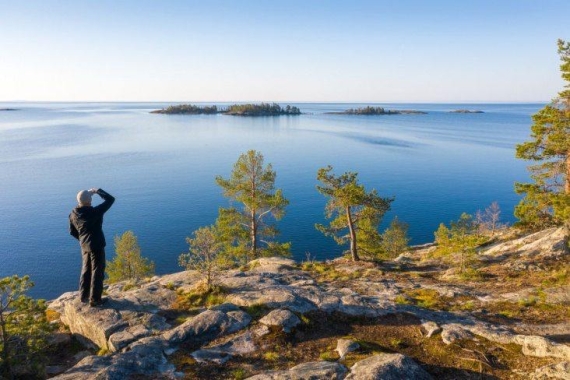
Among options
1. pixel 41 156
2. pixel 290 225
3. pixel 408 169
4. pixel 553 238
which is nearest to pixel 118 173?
pixel 41 156

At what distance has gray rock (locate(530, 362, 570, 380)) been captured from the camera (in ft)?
27.4

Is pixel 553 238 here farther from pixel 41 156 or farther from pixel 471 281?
pixel 41 156

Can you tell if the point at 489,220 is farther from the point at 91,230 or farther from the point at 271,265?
the point at 91,230

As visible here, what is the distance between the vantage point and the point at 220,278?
17875 mm

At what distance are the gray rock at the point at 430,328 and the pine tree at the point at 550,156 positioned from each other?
44.2 ft

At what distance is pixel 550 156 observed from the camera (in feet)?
76.4

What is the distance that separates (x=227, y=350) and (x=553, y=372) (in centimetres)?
844

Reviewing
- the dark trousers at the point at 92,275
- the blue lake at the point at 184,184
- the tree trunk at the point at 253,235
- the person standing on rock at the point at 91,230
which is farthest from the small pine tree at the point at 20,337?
the blue lake at the point at 184,184

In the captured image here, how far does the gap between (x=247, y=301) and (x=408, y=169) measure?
88.5 metres

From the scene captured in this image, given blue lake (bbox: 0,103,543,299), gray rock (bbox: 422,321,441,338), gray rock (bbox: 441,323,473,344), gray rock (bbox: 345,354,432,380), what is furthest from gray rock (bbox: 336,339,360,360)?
blue lake (bbox: 0,103,543,299)

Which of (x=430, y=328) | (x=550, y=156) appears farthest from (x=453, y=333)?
(x=550, y=156)

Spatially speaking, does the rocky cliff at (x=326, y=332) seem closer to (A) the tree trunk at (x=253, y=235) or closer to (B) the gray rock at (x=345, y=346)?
(B) the gray rock at (x=345, y=346)

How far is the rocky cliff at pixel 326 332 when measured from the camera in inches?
363

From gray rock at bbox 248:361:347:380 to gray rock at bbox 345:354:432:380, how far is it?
31cm
